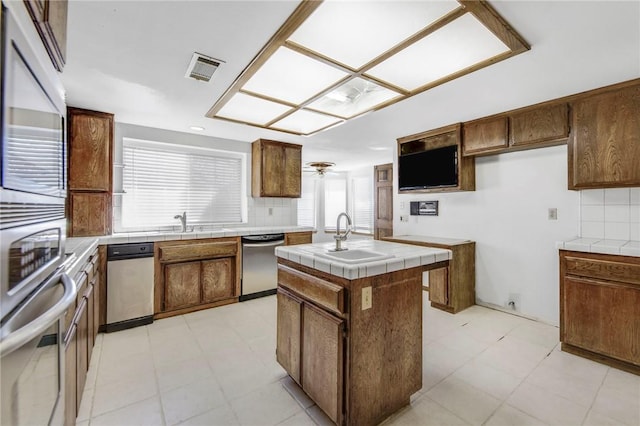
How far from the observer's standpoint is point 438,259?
1829 mm

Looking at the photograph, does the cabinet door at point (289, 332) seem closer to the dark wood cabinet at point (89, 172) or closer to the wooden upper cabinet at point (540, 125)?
the dark wood cabinet at point (89, 172)

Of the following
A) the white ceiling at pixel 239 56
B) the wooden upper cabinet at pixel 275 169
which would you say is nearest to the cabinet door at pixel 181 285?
the wooden upper cabinet at pixel 275 169

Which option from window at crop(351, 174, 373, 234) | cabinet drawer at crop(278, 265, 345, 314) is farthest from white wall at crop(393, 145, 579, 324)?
window at crop(351, 174, 373, 234)

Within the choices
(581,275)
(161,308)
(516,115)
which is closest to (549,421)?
(581,275)

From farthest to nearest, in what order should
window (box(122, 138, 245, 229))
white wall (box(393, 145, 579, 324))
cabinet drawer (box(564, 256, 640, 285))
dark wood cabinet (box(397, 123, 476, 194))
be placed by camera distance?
window (box(122, 138, 245, 229)) < dark wood cabinet (box(397, 123, 476, 194)) < white wall (box(393, 145, 579, 324)) < cabinet drawer (box(564, 256, 640, 285))

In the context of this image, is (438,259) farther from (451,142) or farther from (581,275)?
(451,142)

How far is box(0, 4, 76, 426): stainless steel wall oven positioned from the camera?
0.61m

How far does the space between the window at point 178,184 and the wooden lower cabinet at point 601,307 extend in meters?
3.86

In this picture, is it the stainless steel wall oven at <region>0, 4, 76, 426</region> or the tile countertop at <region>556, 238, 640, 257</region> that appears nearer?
the stainless steel wall oven at <region>0, 4, 76, 426</region>

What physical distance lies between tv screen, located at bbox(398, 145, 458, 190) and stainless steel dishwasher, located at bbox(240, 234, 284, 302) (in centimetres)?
191

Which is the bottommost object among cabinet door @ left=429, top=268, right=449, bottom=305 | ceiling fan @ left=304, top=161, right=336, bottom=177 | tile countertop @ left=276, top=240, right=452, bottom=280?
cabinet door @ left=429, top=268, right=449, bottom=305

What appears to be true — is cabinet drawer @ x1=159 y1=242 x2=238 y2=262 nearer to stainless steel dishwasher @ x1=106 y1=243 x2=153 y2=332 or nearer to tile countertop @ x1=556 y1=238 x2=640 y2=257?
stainless steel dishwasher @ x1=106 y1=243 x2=153 y2=332

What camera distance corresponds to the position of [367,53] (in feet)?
5.94

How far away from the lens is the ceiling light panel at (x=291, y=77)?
6.27 feet
